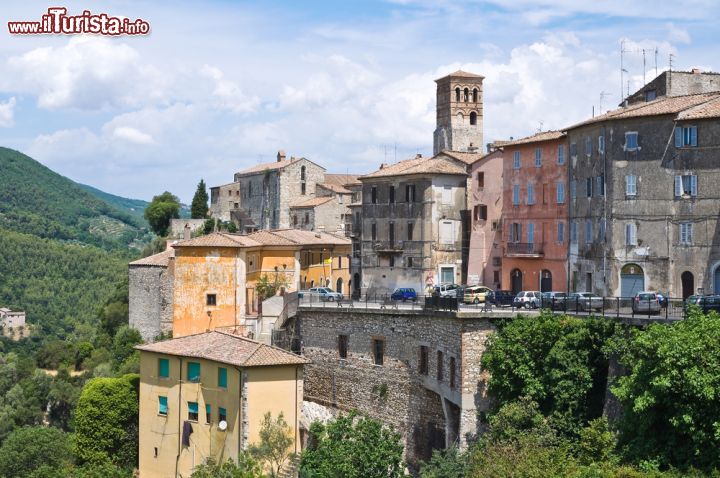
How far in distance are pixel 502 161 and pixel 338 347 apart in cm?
1642

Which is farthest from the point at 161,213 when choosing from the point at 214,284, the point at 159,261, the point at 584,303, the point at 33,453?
the point at 584,303

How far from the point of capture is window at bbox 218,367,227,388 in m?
41.9

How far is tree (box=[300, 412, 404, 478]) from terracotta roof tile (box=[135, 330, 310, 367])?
4599mm

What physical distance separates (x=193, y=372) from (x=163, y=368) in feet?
7.77

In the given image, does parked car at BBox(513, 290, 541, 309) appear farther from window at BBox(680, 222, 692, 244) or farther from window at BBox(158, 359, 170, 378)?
window at BBox(158, 359, 170, 378)

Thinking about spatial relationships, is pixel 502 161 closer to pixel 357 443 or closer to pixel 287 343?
pixel 287 343

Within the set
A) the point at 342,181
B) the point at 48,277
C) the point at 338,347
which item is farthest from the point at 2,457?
the point at 48,277

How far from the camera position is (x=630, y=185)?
4306 centimetres

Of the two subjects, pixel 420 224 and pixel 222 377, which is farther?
pixel 420 224

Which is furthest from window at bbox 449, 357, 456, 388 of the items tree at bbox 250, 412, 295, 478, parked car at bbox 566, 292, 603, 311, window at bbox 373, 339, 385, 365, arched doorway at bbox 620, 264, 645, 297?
arched doorway at bbox 620, 264, 645, 297

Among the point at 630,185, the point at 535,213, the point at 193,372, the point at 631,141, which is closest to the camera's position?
the point at 631,141

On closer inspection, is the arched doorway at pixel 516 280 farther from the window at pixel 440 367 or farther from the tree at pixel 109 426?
the tree at pixel 109 426

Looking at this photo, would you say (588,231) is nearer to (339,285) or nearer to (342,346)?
(342,346)

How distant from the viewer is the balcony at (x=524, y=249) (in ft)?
167
